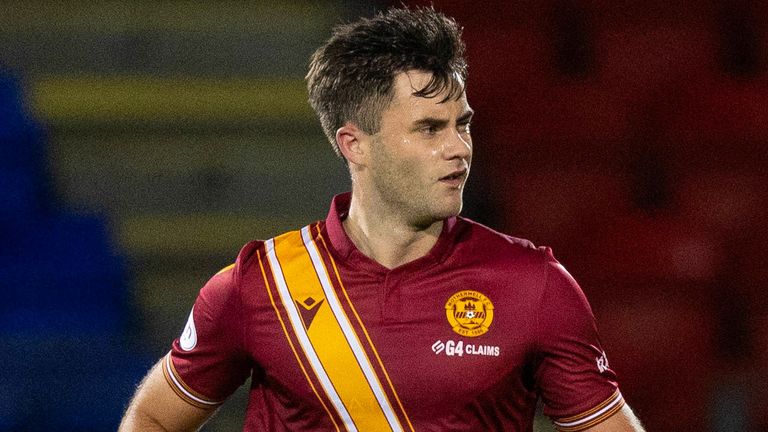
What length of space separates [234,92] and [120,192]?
0.56 m

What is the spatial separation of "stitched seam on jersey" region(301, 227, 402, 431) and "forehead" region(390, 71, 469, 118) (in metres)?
0.34

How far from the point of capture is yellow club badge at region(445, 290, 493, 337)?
2441mm

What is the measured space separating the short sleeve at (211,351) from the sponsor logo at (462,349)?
1.29 ft

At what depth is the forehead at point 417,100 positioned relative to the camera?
96.0 inches

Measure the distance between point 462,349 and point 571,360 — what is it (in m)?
0.20

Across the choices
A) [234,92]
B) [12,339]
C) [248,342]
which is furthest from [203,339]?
[234,92]

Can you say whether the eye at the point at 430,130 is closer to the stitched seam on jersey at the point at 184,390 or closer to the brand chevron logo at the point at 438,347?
the brand chevron logo at the point at 438,347

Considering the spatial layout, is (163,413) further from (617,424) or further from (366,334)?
(617,424)

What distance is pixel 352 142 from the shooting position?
2.59 meters

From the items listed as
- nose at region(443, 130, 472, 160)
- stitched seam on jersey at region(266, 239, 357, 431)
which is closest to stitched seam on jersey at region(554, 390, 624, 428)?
stitched seam on jersey at region(266, 239, 357, 431)

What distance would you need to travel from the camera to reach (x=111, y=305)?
14.3 feet

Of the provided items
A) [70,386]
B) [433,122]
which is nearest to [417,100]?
[433,122]

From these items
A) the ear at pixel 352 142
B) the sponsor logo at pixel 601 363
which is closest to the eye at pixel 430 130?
the ear at pixel 352 142

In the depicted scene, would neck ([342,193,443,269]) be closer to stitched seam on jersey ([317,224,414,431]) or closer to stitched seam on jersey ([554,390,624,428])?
stitched seam on jersey ([317,224,414,431])
